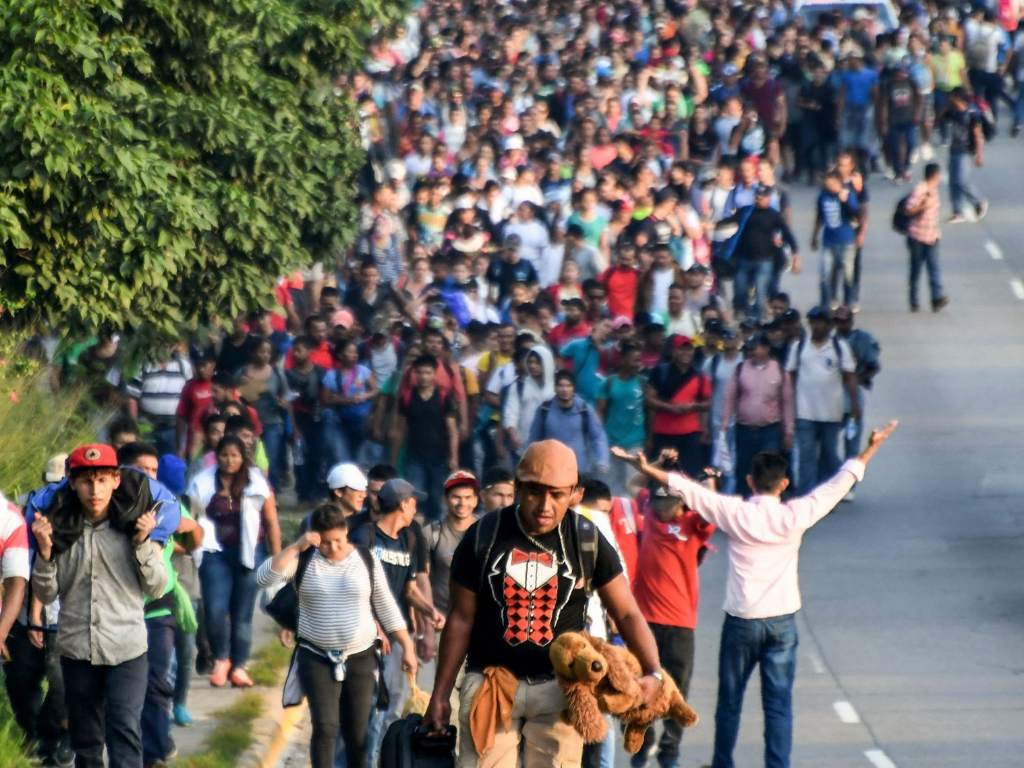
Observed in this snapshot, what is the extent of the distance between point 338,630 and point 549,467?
3.52m

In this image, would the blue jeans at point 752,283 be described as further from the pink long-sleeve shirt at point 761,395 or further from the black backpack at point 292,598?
the black backpack at point 292,598

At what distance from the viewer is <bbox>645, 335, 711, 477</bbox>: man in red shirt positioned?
62.1 feet

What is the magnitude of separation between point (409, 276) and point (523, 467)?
16.1m

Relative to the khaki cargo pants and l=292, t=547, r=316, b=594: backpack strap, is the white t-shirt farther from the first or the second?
the khaki cargo pants

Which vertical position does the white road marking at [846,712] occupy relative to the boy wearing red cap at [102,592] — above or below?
below

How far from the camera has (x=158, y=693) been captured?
1151 centimetres

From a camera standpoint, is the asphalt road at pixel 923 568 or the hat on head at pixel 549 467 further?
the asphalt road at pixel 923 568

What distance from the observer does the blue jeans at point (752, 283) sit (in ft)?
78.3

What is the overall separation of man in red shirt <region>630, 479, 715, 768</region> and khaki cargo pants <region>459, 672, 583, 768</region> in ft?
14.0

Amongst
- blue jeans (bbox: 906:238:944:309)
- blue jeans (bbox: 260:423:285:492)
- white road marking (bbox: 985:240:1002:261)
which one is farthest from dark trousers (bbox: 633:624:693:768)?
white road marking (bbox: 985:240:1002:261)

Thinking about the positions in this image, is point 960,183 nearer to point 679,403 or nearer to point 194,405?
point 679,403

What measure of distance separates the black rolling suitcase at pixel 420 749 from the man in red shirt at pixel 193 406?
10044 mm

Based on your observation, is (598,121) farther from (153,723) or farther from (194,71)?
(153,723)

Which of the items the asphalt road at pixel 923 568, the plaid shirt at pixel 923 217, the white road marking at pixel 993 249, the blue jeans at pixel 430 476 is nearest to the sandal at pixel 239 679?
the asphalt road at pixel 923 568
